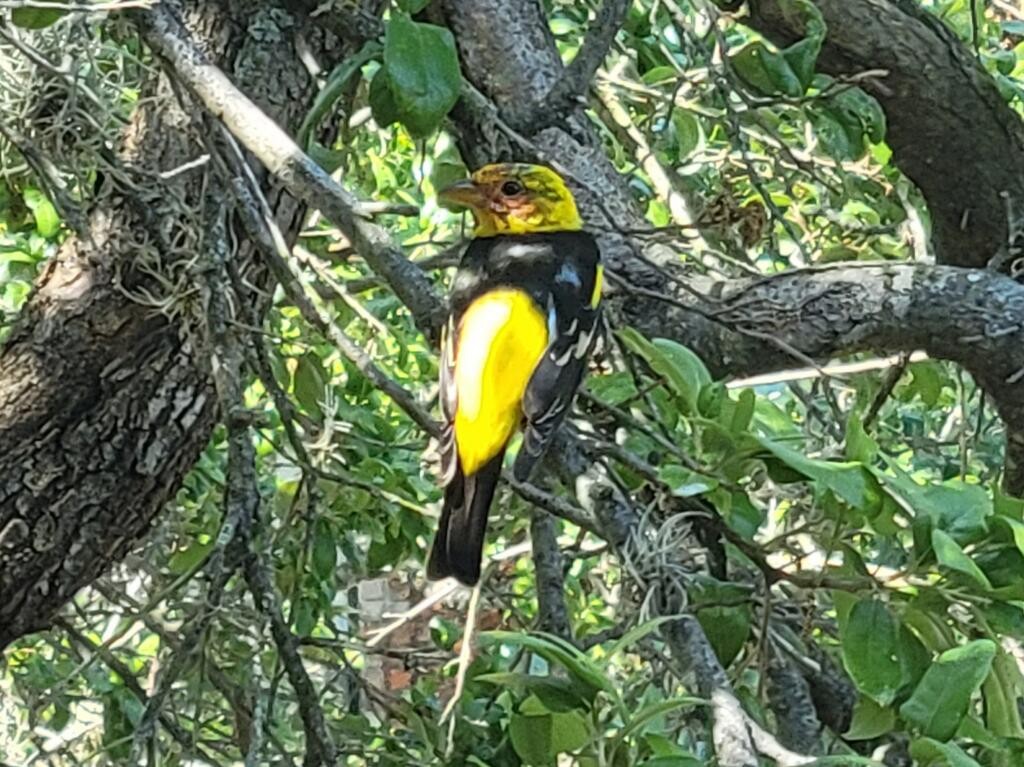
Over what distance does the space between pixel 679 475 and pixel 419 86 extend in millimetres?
378

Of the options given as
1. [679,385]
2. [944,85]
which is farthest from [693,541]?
[944,85]

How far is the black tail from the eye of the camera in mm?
1289

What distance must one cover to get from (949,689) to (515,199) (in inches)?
39.2

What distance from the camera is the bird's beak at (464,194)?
174cm

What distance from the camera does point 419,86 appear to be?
122 centimetres

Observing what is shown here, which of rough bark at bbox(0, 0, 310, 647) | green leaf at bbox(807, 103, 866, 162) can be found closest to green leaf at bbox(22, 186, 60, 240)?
rough bark at bbox(0, 0, 310, 647)

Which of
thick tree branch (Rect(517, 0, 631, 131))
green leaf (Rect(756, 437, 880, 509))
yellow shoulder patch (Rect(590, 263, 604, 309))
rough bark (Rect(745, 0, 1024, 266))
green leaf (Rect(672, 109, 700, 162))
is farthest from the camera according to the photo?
green leaf (Rect(672, 109, 700, 162))

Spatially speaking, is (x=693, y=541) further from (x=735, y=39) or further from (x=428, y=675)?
(x=735, y=39)

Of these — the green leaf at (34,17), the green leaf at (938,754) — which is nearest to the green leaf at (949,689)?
the green leaf at (938,754)

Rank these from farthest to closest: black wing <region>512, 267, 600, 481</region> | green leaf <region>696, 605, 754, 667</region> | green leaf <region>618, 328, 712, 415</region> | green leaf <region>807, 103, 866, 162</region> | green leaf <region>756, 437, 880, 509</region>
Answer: green leaf <region>807, 103, 866, 162</region>
black wing <region>512, 267, 600, 481</region>
green leaf <region>618, 328, 712, 415</region>
green leaf <region>696, 605, 754, 667</region>
green leaf <region>756, 437, 880, 509</region>

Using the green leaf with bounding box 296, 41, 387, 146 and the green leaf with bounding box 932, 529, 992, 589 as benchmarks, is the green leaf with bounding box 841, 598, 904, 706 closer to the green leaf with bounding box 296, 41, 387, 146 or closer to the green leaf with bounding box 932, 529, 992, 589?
the green leaf with bounding box 932, 529, 992, 589

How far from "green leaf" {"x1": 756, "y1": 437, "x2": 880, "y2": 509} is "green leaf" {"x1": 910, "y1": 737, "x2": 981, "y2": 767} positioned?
161 mm

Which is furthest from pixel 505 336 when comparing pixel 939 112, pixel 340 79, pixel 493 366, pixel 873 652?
pixel 939 112

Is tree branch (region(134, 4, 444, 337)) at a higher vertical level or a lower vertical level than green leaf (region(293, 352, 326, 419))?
higher
